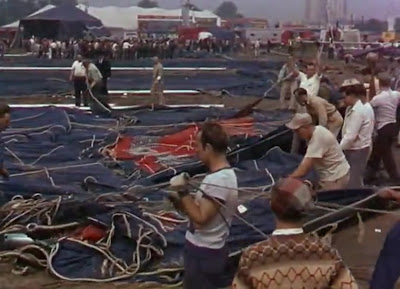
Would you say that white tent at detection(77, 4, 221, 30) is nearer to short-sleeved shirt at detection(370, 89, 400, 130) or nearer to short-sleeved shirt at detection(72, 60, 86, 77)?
short-sleeved shirt at detection(72, 60, 86, 77)

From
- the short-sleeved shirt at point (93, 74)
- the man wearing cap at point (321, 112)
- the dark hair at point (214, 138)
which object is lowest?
the short-sleeved shirt at point (93, 74)

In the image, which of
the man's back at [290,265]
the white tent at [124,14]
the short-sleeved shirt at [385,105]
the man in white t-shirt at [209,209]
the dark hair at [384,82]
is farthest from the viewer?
the white tent at [124,14]

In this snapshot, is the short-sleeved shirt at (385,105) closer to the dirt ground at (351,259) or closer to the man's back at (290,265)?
the dirt ground at (351,259)

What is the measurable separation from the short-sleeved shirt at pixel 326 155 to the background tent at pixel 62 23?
152 ft

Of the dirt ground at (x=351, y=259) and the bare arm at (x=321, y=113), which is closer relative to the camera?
the dirt ground at (x=351, y=259)

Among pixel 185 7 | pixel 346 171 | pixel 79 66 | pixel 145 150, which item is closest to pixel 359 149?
pixel 346 171

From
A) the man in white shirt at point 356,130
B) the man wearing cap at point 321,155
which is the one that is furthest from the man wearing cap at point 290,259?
the man in white shirt at point 356,130

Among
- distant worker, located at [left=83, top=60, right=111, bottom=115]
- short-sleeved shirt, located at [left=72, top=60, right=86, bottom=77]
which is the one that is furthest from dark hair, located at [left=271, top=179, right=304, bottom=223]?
short-sleeved shirt, located at [left=72, top=60, right=86, bottom=77]

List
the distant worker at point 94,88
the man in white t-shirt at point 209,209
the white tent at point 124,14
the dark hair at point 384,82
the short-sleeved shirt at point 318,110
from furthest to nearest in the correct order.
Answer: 1. the white tent at point 124,14
2. the distant worker at point 94,88
3. the dark hair at point 384,82
4. the short-sleeved shirt at point 318,110
5. the man in white t-shirt at point 209,209

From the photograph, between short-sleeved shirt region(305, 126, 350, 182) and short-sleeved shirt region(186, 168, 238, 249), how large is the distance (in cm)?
258

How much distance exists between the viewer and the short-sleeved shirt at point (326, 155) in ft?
24.2

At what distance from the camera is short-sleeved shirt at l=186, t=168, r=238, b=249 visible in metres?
4.70

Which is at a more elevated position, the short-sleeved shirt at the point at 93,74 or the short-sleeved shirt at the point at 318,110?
the short-sleeved shirt at the point at 318,110

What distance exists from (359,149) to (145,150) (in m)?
4.96
